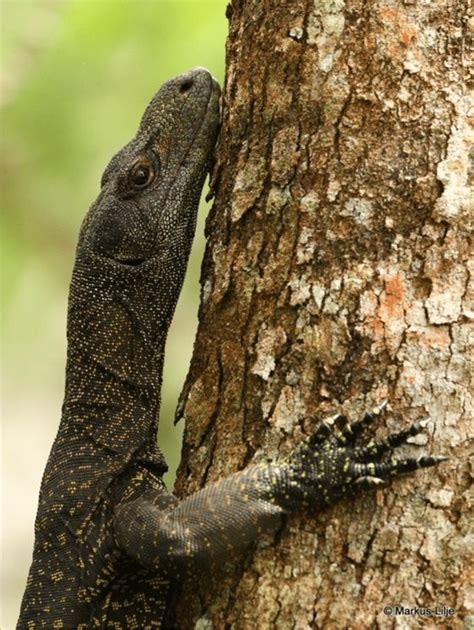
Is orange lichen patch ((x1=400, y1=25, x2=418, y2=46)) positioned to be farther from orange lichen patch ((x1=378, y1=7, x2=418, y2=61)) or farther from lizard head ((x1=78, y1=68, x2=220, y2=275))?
lizard head ((x1=78, y1=68, x2=220, y2=275))

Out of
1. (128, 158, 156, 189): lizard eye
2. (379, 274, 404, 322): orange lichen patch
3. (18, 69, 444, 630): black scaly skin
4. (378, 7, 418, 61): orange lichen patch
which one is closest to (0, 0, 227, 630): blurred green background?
(128, 158, 156, 189): lizard eye

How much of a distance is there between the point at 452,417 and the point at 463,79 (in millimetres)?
1662

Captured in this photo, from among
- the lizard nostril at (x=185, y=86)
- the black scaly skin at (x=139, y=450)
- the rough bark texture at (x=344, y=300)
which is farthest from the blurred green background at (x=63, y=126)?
the rough bark texture at (x=344, y=300)

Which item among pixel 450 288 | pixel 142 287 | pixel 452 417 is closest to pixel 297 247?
pixel 450 288

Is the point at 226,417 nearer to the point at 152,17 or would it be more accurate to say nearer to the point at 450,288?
the point at 450,288

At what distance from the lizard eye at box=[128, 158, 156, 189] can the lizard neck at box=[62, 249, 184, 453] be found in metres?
0.59

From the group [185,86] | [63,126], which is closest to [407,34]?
[185,86]

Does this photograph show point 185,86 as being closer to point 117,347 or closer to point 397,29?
point 117,347

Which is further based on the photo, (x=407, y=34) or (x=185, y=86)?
(x=185, y=86)

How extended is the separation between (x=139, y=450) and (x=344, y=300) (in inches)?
75.3

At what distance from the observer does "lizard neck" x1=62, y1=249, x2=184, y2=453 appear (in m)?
5.55

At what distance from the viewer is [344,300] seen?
164 inches

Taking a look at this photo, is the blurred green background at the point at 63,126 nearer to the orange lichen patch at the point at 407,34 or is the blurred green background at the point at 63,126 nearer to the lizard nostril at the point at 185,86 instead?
the lizard nostril at the point at 185,86

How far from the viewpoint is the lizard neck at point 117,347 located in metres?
5.55
